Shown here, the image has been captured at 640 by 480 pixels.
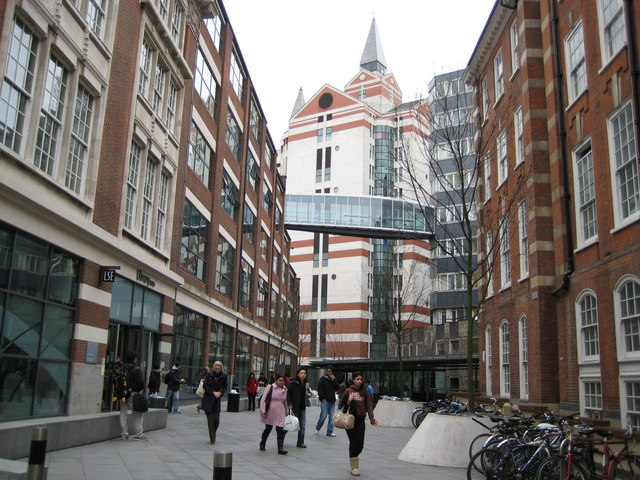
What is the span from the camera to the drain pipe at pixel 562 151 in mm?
16688

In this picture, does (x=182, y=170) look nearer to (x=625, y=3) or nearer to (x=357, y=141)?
(x=625, y=3)

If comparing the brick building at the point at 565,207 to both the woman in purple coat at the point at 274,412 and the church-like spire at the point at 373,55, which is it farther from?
the church-like spire at the point at 373,55

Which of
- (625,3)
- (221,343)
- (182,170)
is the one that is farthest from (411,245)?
(625,3)

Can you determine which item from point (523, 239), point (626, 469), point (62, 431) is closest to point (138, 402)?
point (62, 431)

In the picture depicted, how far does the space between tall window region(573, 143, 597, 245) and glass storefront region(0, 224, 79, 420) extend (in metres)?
12.8

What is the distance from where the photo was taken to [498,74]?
23984 mm

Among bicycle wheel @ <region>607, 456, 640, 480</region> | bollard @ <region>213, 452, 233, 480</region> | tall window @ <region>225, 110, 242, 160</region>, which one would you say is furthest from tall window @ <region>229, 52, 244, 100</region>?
bollard @ <region>213, 452, 233, 480</region>

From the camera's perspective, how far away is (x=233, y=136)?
32.3 m

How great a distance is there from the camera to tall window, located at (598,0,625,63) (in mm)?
→ 14227

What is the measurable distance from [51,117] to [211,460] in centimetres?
765

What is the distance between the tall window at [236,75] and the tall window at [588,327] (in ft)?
70.4

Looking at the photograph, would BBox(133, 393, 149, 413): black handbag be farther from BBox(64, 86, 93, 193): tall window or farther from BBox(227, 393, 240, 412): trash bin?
BBox(227, 393, 240, 412): trash bin

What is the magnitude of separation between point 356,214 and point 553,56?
2021 inches

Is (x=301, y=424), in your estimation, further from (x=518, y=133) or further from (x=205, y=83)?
(x=205, y=83)
